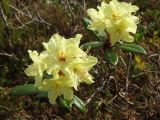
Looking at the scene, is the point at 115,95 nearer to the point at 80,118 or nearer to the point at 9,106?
the point at 80,118

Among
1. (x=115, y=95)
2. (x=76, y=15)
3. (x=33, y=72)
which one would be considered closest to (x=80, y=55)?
(x=33, y=72)

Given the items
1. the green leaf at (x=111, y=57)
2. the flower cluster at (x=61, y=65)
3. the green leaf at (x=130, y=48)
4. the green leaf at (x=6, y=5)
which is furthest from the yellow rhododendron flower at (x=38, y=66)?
the green leaf at (x=6, y=5)

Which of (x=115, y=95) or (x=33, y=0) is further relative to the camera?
(x=33, y=0)

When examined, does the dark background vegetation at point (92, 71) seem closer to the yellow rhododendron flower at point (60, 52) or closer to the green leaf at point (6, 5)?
the green leaf at point (6, 5)

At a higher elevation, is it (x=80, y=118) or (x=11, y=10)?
(x=11, y=10)

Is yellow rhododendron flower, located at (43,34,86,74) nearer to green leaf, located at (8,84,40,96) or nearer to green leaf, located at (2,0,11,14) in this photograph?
green leaf, located at (8,84,40,96)
